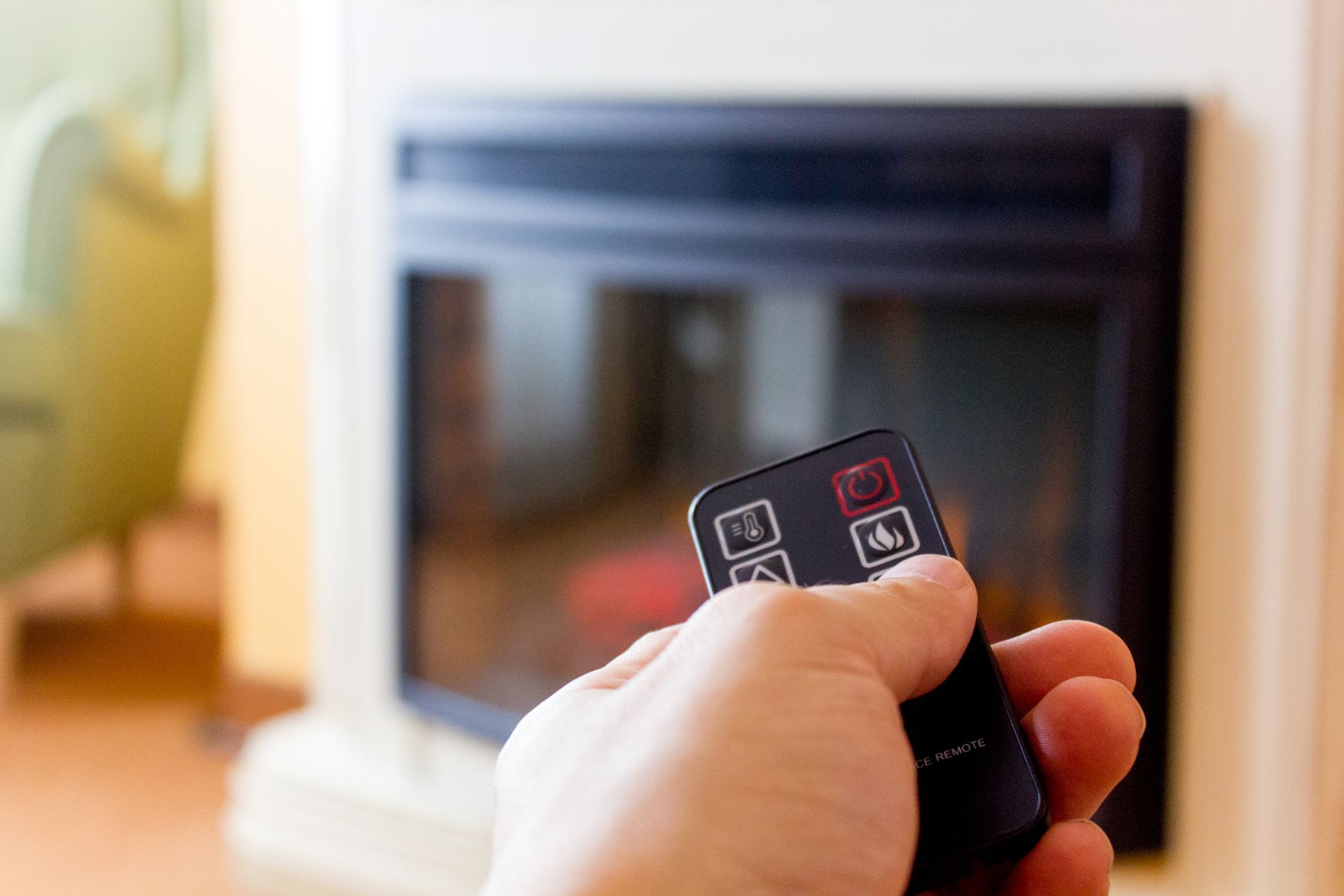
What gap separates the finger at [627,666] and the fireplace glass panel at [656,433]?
0.53 metres

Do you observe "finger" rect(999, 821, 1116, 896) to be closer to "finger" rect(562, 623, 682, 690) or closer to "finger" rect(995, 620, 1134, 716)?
"finger" rect(995, 620, 1134, 716)

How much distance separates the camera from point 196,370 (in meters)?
1.91

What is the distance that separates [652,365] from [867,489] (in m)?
0.61

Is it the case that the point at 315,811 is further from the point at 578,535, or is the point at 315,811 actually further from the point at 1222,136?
the point at 1222,136

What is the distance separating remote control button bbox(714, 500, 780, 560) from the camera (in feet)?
1.70

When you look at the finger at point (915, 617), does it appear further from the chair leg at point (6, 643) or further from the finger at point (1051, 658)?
the chair leg at point (6, 643)

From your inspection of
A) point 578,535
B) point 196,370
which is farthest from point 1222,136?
point 196,370

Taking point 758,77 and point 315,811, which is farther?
point 315,811

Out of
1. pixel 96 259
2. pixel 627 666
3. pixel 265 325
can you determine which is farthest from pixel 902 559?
pixel 96 259

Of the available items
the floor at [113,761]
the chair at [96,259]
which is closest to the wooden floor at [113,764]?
the floor at [113,761]

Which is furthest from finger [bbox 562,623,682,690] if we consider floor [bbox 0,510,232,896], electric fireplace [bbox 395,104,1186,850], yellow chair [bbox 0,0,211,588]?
yellow chair [bbox 0,0,211,588]

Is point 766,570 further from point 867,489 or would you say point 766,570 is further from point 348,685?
point 348,685

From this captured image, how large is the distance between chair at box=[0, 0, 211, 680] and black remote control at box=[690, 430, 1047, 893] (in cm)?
123

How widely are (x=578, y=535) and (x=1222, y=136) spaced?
0.61 m
